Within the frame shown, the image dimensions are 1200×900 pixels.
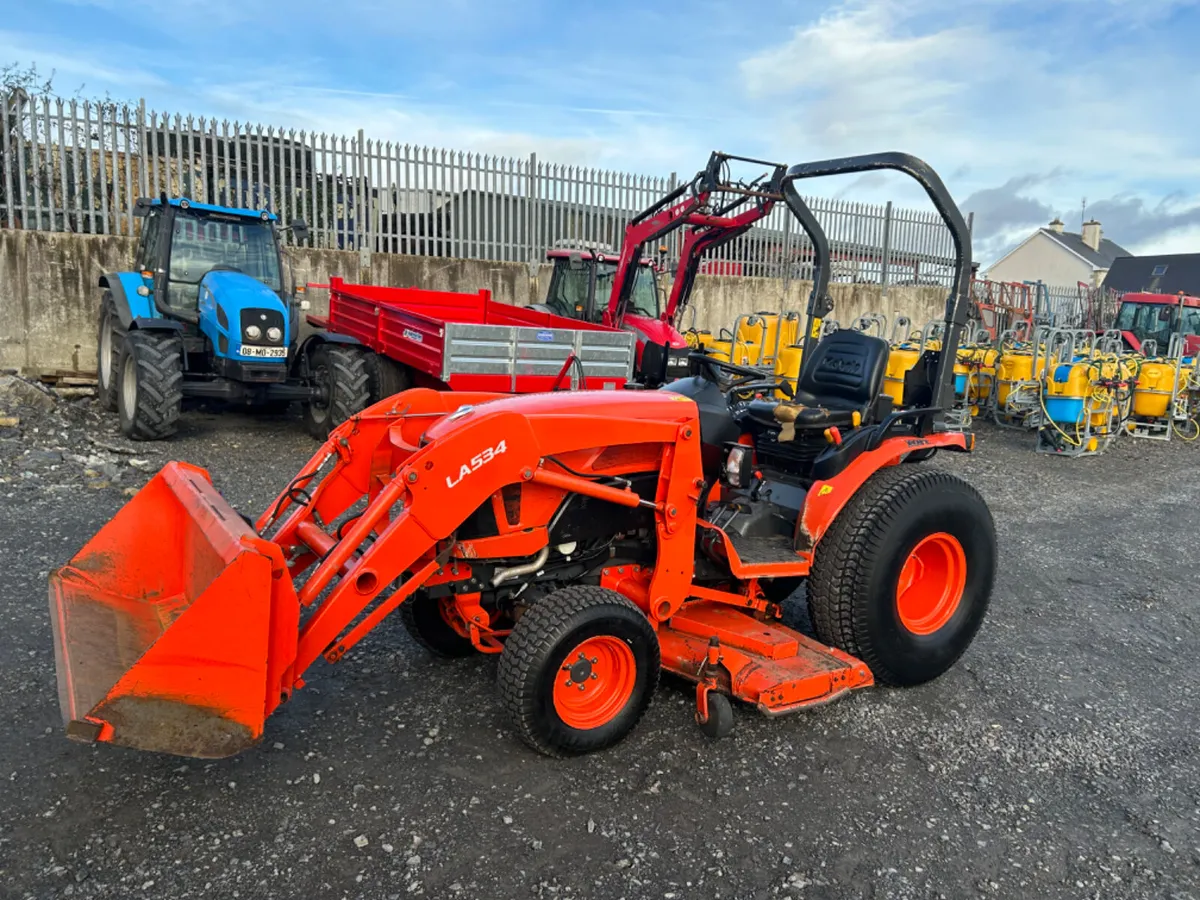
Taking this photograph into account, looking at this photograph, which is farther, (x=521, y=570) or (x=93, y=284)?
(x=93, y=284)

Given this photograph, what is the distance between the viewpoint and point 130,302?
8.55 m

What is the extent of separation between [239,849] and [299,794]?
311mm

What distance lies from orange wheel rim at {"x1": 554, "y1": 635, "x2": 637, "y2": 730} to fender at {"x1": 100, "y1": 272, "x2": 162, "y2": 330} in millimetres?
6816

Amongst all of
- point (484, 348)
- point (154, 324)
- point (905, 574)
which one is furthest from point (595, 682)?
point (154, 324)

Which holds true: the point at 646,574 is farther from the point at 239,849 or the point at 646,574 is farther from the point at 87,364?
the point at 87,364

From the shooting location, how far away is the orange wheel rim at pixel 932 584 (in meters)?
4.06

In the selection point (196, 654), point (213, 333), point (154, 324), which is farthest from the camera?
point (213, 333)

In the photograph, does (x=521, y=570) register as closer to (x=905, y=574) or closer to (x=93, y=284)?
(x=905, y=574)

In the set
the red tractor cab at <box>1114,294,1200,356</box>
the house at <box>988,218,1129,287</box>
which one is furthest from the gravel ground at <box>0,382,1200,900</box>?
the house at <box>988,218,1129,287</box>

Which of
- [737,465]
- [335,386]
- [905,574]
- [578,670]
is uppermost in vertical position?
[737,465]

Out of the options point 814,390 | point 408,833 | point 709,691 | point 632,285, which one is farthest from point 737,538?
point 632,285

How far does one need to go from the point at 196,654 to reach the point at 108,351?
8.09 meters

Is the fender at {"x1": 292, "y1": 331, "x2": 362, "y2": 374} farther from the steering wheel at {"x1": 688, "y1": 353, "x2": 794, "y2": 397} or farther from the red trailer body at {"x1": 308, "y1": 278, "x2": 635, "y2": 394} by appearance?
the steering wheel at {"x1": 688, "y1": 353, "x2": 794, "y2": 397}

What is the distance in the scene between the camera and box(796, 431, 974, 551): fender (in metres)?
3.68
